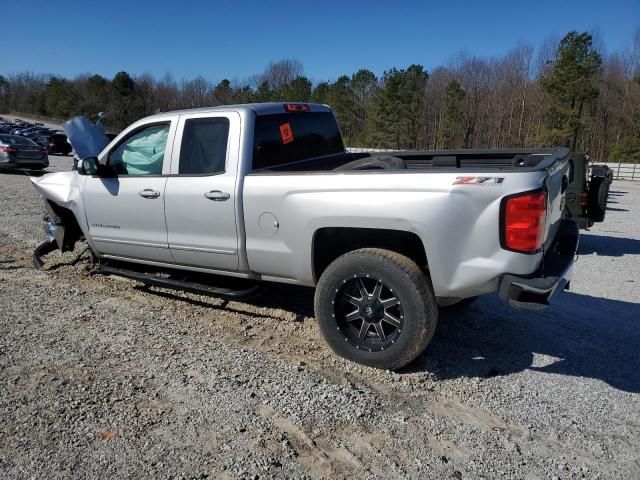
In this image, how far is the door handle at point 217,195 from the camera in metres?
4.21

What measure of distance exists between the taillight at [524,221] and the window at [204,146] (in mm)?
2392

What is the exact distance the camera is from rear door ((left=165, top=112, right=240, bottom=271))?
14.0 feet

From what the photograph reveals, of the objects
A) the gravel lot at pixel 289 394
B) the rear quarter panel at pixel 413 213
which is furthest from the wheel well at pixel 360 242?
the gravel lot at pixel 289 394

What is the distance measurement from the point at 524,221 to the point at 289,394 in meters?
1.90

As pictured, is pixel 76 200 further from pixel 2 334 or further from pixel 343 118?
pixel 343 118

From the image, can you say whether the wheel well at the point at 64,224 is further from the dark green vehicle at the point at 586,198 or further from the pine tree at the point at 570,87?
the pine tree at the point at 570,87

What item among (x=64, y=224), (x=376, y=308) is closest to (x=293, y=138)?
(x=376, y=308)

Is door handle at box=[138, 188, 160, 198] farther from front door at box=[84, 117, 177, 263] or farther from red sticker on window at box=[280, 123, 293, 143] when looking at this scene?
red sticker on window at box=[280, 123, 293, 143]

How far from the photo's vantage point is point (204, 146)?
4.51 m

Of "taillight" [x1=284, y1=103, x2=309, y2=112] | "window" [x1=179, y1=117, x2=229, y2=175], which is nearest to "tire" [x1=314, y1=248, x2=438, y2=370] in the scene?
"window" [x1=179, y1=117, x2=229, y2=175]

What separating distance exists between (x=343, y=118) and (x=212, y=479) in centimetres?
5352

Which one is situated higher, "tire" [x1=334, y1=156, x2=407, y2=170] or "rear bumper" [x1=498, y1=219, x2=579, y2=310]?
"tire" [x1=334, y1=156, x2=407, y2=170]

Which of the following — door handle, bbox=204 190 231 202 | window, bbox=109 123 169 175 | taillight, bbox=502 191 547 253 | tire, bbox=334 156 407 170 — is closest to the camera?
taillight, bbox=502 191 547 253

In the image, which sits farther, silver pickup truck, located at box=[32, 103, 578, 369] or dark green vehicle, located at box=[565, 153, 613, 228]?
dark green vehicle, located at box=[565, 153, 613, 228]
